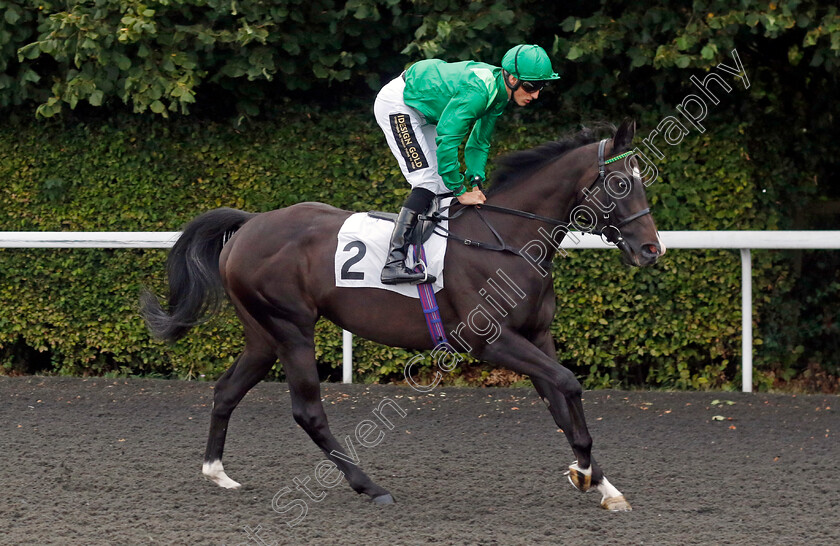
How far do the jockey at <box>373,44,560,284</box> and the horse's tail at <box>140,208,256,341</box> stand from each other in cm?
104

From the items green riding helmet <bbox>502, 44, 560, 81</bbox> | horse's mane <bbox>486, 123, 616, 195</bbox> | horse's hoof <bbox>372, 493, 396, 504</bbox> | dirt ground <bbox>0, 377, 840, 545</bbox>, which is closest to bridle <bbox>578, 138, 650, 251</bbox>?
horse's mane <bbox>486, 123, 616, 195</bbox>

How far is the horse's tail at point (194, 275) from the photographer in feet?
16.7

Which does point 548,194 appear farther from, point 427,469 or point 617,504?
point 427,469

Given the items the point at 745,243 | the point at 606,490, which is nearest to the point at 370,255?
the point at 606,490

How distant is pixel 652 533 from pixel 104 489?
2.57m

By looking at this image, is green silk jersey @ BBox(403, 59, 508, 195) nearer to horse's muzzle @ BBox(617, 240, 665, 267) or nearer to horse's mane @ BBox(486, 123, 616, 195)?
horse's mane @ BBox(486, 123, 616, 195)

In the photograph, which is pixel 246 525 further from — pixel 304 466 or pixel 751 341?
pixel 751 341

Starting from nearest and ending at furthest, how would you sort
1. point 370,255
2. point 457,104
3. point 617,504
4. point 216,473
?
point 617,504, point 457,104, point 370,255, point 216,473

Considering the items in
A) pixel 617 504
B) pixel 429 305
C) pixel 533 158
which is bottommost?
pixel 617 504

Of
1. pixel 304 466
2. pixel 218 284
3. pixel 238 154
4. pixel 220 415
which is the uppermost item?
pixel 238 154

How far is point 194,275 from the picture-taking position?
16.7ft

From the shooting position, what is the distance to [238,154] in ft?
24.0

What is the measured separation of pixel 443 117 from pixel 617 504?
1.89 metres

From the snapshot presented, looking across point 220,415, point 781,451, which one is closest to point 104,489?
point 220,415
